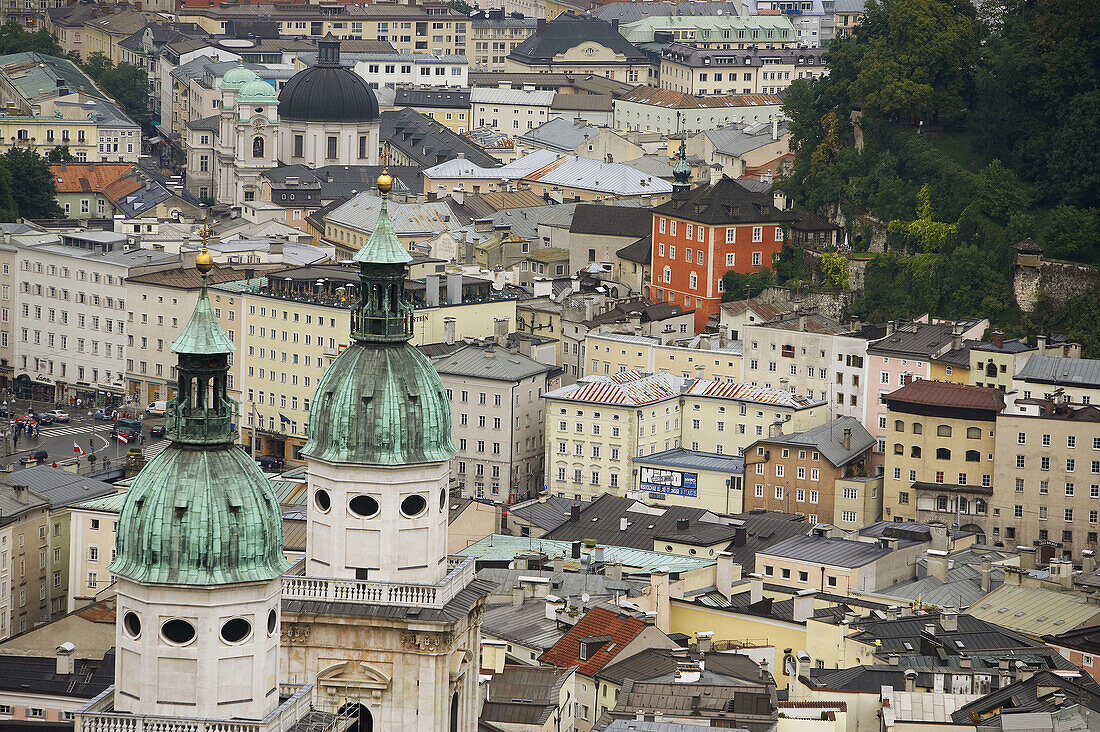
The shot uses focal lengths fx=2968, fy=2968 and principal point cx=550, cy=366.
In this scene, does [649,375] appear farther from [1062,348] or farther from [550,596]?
[550,596]

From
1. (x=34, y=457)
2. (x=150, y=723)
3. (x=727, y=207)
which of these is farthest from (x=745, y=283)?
(x=150, y=723)

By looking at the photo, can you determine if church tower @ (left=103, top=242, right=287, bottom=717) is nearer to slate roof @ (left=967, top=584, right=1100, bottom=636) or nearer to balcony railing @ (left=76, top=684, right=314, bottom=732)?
balcony railing @ (left=76, top=684, right=314, bottom=732)

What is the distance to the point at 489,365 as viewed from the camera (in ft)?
534

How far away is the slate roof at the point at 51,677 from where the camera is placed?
344 feet

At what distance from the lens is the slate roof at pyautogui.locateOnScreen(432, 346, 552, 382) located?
6368 inches

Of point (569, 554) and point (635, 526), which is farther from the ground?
point (569, 554)

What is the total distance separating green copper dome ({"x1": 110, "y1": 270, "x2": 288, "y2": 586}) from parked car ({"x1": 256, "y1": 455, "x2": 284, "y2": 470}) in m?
100

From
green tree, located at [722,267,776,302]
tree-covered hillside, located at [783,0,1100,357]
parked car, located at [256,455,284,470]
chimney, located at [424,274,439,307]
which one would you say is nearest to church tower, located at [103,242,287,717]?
parked car, located at [256,455,284,470]

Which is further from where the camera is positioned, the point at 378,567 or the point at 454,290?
the point at 454,290

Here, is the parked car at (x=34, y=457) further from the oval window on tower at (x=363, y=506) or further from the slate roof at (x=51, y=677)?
the oval window on tower at (x=363, y=506)

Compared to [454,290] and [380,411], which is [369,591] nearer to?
[380,411]

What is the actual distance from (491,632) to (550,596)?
22.1 ft

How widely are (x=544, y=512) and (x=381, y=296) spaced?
7027 cm

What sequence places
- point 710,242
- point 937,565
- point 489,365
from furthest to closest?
1. point 710,242
2. point 489,365
3. point 937,565
